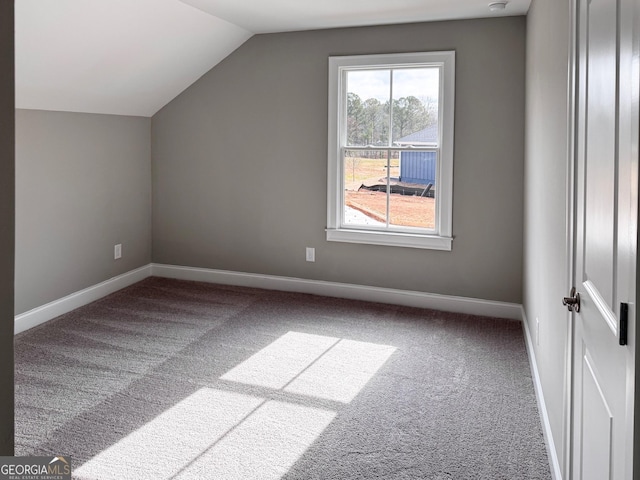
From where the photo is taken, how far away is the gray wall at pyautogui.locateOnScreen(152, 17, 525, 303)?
14.7 feet

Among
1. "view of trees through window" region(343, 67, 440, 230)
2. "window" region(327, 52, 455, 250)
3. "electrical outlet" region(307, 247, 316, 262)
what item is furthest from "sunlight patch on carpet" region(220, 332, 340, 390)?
"view of trees through window" region(343, 67, 440, 230)

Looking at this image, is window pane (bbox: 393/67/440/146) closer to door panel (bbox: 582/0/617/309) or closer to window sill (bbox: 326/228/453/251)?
window sill (bbox: 326/228/453/251)

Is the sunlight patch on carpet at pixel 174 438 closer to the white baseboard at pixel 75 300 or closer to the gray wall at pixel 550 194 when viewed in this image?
the gray wall at pixel 550 194

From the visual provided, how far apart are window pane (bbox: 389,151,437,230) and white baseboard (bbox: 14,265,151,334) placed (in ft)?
8.06

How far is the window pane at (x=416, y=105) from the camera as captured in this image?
4.65 meters

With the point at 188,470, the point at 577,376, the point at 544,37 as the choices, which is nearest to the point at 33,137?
the point at 188,470

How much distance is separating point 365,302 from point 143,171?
2.42 meters

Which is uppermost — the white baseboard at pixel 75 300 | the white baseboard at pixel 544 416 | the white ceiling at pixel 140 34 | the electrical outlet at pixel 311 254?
the white ceiling at pixel 140 34

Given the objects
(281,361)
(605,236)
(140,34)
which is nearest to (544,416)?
(281,361)

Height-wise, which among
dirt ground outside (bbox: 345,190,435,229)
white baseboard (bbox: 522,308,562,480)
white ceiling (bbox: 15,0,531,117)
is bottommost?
white baseboard (bbox: 522,308,562,480)

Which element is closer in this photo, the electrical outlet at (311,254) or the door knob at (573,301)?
the door knob at (573,301)

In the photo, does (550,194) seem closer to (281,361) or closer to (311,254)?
(281,361)
